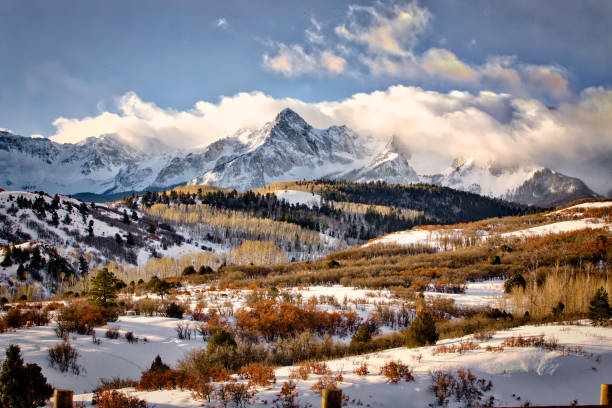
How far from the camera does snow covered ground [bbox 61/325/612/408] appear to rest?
9.59 metres

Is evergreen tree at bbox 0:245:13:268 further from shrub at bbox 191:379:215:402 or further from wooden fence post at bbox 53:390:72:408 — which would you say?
wooden fence post at bbox 53:390:72:408

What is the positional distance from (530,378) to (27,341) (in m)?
19.1

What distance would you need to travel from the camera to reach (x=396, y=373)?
34.4ft


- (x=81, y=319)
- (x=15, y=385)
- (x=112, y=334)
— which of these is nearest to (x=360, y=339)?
(x=112, y=334)

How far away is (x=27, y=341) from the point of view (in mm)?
14938

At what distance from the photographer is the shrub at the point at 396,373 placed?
10.3 meters

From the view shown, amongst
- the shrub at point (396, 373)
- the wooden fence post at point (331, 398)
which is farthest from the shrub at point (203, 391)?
Answer: the shrub at point (396, 373)

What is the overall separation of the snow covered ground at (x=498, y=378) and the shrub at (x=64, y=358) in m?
3.32

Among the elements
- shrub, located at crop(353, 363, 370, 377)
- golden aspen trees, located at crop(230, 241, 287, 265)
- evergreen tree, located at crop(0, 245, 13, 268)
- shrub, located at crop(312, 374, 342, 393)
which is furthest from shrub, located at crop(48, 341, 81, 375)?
golden aspen trees, located at crop(230, 241, 287, 265)

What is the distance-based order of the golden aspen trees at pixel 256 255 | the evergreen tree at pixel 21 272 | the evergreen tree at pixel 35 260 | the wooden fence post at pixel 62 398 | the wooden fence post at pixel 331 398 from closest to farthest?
the wooden fence post at pixel 331 398, the wooden fence post at pixel 62 398, the evergreen tree at pixel 21 272, the evergreen tree at pixel 35 260, the golden aspen trees at pixel 256 255

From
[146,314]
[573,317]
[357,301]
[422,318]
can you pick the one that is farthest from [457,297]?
[146,314]

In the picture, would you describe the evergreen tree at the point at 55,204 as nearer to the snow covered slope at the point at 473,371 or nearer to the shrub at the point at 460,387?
the snow covered slope at the point at 473,371

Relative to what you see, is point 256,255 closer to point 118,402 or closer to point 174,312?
point 174,312

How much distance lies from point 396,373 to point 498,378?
301cm
